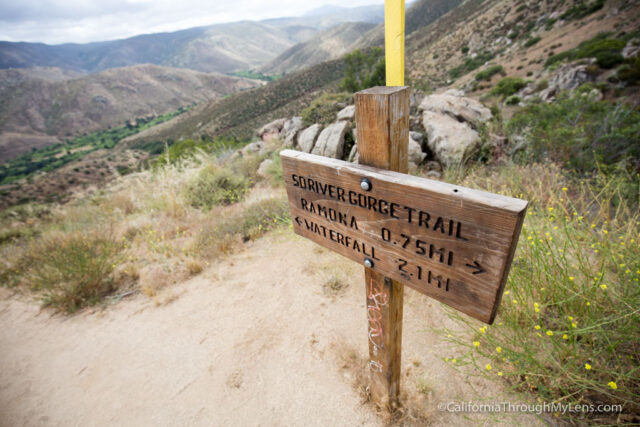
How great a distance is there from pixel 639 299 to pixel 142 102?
120 metres

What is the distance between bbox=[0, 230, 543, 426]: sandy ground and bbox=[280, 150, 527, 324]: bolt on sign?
915 mm

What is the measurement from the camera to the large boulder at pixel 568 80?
38.3 feet

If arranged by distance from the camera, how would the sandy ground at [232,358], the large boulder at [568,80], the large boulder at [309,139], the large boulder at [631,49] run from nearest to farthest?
the sandy ground at [232,358]
the large boulder at [309,139]
the large boulder at [568,80]
the large boulder at [631,49]

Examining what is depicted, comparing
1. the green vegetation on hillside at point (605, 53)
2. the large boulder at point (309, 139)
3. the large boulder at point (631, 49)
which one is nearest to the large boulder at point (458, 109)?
the large boulder at point (309, 139)

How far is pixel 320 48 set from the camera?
12344 cm

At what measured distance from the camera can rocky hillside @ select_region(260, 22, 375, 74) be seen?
4675 inches

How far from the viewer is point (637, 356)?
1466mm

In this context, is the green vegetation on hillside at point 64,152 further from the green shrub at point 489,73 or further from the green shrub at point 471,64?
the green shrub at point 489,73

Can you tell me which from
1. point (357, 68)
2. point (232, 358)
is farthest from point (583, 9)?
point (232, 358)

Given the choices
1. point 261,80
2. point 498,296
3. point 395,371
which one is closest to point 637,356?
point 395,371

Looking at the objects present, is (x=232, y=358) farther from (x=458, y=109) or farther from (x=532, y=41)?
(x=532, y=41)

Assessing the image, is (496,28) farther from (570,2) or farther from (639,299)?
(639,299)

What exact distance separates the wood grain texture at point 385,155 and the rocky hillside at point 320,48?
127668 millimetres

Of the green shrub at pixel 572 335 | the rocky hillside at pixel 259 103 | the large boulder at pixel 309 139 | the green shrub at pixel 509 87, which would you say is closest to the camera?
the green shrub at pixel 572 335
